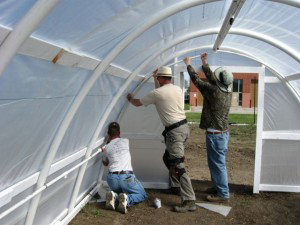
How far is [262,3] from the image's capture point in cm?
465

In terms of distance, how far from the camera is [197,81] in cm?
586

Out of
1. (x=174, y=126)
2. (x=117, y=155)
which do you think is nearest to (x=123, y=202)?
(x=117, y=155)

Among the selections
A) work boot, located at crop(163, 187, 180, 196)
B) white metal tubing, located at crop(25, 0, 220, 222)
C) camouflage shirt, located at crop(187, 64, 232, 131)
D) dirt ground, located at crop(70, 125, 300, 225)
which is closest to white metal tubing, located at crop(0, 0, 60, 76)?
white metal tubing, located at crop(25, 0, 220, 222)

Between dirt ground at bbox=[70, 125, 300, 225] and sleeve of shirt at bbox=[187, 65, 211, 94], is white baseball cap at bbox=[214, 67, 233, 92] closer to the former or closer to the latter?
sleeve of shirt at bbox=[187, 65, 211, 94]

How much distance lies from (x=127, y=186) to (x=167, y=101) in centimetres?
140

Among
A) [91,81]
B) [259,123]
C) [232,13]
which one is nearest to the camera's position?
[91,81]

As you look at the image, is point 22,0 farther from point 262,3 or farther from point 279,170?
point 279,170

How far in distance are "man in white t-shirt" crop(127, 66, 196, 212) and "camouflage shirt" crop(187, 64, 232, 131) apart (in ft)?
1.90

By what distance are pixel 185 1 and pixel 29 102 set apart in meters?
2.20

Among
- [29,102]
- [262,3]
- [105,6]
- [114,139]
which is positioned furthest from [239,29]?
[29,102]

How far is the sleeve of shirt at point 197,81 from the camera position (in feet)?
18.9

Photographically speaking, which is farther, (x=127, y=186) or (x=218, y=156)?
(x=218, y=156)

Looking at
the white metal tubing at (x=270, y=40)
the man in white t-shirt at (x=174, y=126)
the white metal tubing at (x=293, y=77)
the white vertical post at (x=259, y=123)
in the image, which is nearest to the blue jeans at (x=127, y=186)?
the man in white t-shirt at (x=174, y=126)

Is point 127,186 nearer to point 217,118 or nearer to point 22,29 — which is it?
point 217,118
